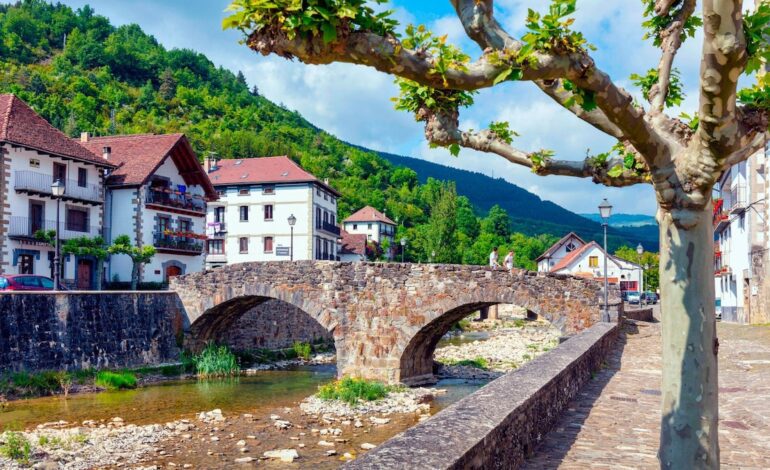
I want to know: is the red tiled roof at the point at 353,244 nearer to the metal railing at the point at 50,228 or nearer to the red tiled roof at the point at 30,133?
the metal railing at the point at 50,228

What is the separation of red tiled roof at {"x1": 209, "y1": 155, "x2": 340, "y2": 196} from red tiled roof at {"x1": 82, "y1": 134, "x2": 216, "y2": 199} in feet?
30.3

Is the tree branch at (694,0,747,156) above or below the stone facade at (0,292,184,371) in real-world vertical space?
above

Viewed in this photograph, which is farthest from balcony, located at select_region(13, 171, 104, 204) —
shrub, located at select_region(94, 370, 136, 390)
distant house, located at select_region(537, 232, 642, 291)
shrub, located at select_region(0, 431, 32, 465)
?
distant house, located at select_region(537, 232, 642, 291)

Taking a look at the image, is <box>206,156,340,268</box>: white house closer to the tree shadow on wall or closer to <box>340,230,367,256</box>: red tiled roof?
<box>340,230,367,256</box>: red tiled roof

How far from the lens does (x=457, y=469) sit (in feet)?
13.1

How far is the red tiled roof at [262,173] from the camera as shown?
4819cm

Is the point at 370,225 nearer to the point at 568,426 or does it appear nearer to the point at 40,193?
the point at 40,193

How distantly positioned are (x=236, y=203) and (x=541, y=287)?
1294 inches

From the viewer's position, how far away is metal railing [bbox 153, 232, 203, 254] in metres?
35.1

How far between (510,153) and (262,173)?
4474 centimetres

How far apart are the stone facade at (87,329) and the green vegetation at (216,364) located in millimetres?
1004

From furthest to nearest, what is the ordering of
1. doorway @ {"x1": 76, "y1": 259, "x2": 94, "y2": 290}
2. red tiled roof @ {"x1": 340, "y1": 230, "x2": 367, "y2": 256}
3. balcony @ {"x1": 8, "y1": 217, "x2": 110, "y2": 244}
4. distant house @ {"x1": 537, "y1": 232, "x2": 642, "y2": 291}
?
distant house @ {"x1": 537, "y1": 232, "x2": 642, "y2": 291} → red tiled roof @ {"x1": 340, "y1": 230, "x2": 367, "y2": 256} → doorway @ {"x1": 76, "y1": 259, "x2": 94, "y2": 290} → balcony @ {"x1": 8, "y1": 217, "x2": 110, "y2": 244}

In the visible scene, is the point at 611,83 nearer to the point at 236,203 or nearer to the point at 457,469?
the point at 457,469

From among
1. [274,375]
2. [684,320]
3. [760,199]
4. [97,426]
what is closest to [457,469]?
[684,320]
